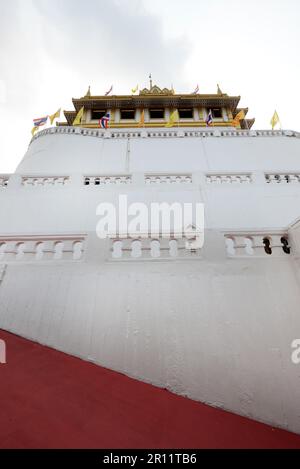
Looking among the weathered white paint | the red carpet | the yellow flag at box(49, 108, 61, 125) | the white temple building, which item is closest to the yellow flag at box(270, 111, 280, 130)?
the white temple building

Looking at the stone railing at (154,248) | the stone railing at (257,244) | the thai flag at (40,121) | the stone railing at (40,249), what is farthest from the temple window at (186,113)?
the stone railing at (40,249)

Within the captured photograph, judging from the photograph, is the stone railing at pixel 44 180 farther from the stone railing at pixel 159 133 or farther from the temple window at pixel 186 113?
the temple window at pixel 186 113

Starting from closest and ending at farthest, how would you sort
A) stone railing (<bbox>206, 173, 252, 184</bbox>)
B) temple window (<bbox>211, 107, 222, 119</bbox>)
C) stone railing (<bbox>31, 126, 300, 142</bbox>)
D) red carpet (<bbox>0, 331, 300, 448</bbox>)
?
red carpet (<bbox>0, 331, 300, 448</bbox>) < stone railing (<bbox>206, 173, 252, 184</bbox>) < stone railing (<bbox>31, 126, 300, 142</bbox>) < temple window (<bbox>211, 107, 222, 119</bbox>)

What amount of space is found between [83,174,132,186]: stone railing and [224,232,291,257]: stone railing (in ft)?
9.06

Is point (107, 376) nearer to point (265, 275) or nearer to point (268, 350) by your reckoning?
point (268, 350)

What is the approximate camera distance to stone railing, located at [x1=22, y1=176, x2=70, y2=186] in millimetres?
5516

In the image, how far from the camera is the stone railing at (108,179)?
554 cm

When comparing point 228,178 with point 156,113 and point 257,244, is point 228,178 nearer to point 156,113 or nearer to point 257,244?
point 257,244

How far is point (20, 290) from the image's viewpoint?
341 centimetres

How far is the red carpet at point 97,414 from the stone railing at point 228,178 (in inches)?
168

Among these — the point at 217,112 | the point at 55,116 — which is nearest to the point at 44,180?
the point at 55,116

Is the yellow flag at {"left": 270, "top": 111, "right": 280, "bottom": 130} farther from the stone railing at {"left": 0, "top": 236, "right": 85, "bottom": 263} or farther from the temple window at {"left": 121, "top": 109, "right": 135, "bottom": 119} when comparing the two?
Result: the stone railing at {"left": 0, "top": 236, "right": 85, "bottom": 263}

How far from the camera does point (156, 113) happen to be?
16359mm

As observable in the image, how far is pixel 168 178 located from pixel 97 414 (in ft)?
14.8
